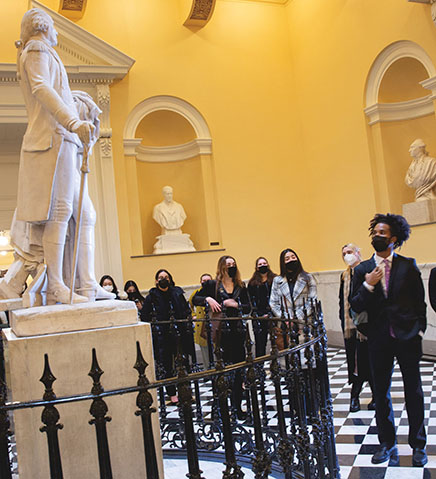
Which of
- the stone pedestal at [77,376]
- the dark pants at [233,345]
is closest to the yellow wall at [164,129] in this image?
the dark pants at [233,345]

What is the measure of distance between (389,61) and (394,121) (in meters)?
0.92

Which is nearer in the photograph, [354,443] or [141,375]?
[141,375]

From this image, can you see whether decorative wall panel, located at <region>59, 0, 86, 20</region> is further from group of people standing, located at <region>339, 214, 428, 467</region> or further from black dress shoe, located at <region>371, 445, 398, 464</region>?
black dress shoe, located at <region>371, 445, 398, 464</region>

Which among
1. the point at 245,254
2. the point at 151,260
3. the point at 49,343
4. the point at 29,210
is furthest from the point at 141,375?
the point at 245,254

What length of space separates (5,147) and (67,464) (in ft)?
25.3

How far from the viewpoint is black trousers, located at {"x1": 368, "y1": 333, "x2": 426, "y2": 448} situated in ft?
11.5

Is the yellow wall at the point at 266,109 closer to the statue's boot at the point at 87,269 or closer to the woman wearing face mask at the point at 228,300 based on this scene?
the woman wearing face mask at the point at 228,300

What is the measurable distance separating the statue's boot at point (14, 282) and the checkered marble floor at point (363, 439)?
0.98m

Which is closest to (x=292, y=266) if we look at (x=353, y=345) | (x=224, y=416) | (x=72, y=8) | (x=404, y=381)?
(x=353, y=345)

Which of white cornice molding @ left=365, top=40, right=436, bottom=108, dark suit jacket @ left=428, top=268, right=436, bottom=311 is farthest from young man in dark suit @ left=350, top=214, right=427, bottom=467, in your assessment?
white cornice molding @ left=365, top=40, right=436, bottom=108

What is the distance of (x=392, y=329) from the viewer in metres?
3.52

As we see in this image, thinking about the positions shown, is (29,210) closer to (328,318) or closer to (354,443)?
(354,443)

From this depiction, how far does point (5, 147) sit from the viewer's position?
9.23m

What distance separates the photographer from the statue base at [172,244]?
30.7 ft
